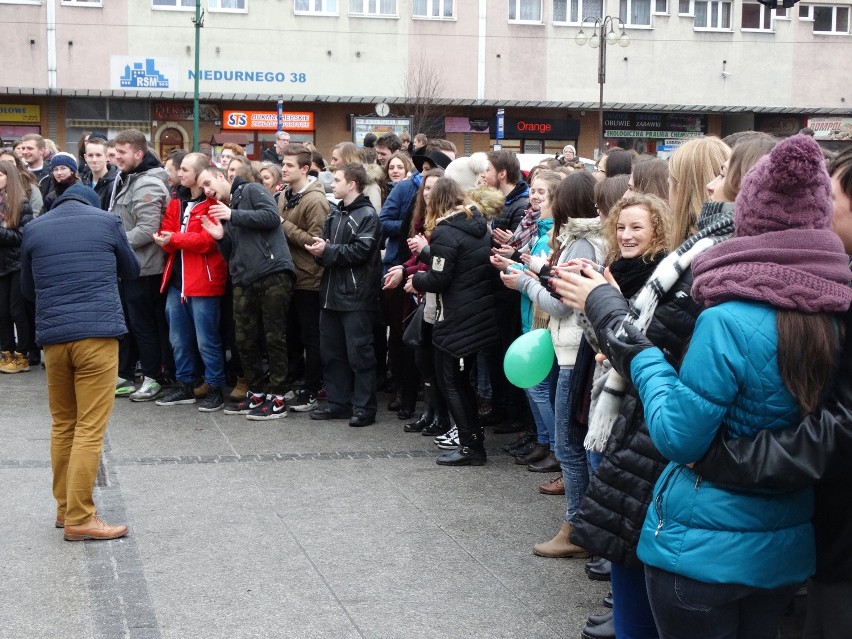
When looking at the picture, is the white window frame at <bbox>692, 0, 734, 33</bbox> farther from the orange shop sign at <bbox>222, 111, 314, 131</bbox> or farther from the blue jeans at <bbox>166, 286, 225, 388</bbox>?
the blue jeans at <bbox>166, 286, 225, 388</bbox>

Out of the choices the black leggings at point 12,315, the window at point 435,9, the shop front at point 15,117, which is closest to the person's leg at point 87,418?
the black leggings at point 12,315

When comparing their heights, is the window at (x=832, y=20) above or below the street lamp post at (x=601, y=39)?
above

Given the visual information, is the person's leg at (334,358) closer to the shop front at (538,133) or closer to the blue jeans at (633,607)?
the blue jeans at (633,607)

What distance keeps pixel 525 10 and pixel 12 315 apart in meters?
32.3

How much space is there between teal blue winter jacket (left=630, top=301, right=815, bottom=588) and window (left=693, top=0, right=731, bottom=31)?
1662 inches

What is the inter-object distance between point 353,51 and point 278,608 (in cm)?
3581

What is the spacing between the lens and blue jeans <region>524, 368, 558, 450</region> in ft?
23.4

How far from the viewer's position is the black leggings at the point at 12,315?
38.0 feet

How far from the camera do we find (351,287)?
9.17m

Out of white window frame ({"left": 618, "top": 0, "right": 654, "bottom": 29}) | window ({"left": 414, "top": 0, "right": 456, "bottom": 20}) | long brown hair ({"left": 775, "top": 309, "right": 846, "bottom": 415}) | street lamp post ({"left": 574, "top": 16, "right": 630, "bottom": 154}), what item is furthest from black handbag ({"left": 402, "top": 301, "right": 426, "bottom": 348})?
white window frame ({"left": 618, "top": 0, "right": 654, "bottom": 29})

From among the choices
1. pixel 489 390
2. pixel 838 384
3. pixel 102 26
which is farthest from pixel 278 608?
pixel 102 26

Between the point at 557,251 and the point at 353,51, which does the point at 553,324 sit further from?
the point at 353,51

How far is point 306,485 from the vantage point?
7.25 meters

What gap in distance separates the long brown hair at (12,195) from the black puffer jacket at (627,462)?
8.88m
